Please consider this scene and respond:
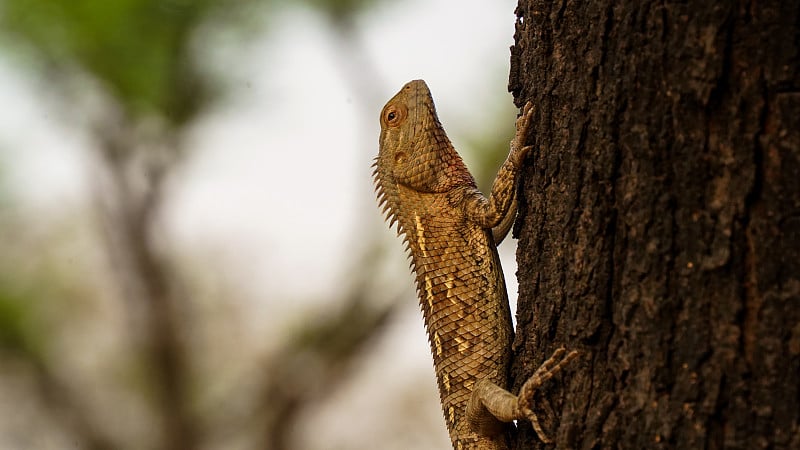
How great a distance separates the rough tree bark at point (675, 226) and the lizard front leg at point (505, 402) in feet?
0.12

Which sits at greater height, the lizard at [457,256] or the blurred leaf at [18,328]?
the blurred leaf at [18,328]

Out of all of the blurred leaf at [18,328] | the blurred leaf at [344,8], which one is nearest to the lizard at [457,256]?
the blurred leaf at [344,8]

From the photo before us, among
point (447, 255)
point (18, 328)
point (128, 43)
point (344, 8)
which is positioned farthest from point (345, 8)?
point (447, 255)

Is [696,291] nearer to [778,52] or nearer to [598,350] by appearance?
[598,350]

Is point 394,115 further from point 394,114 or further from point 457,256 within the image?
point 457,256

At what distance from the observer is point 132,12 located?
22.5 ft

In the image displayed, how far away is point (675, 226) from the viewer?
1.69m

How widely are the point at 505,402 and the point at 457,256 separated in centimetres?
66

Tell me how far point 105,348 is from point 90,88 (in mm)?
2352

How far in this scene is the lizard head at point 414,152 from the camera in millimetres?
3012

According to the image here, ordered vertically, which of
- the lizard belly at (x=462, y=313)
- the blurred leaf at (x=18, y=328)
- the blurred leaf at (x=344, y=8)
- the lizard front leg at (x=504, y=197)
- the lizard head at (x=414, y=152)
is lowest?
the lizard belly at (x=462, y=313)

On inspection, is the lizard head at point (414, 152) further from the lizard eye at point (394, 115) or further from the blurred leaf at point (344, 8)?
the blurred leaf at point (344, 8)

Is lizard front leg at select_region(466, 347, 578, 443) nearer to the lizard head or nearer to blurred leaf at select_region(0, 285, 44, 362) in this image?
the lizard head

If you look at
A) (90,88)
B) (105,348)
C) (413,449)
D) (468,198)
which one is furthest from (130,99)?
(468,198)
